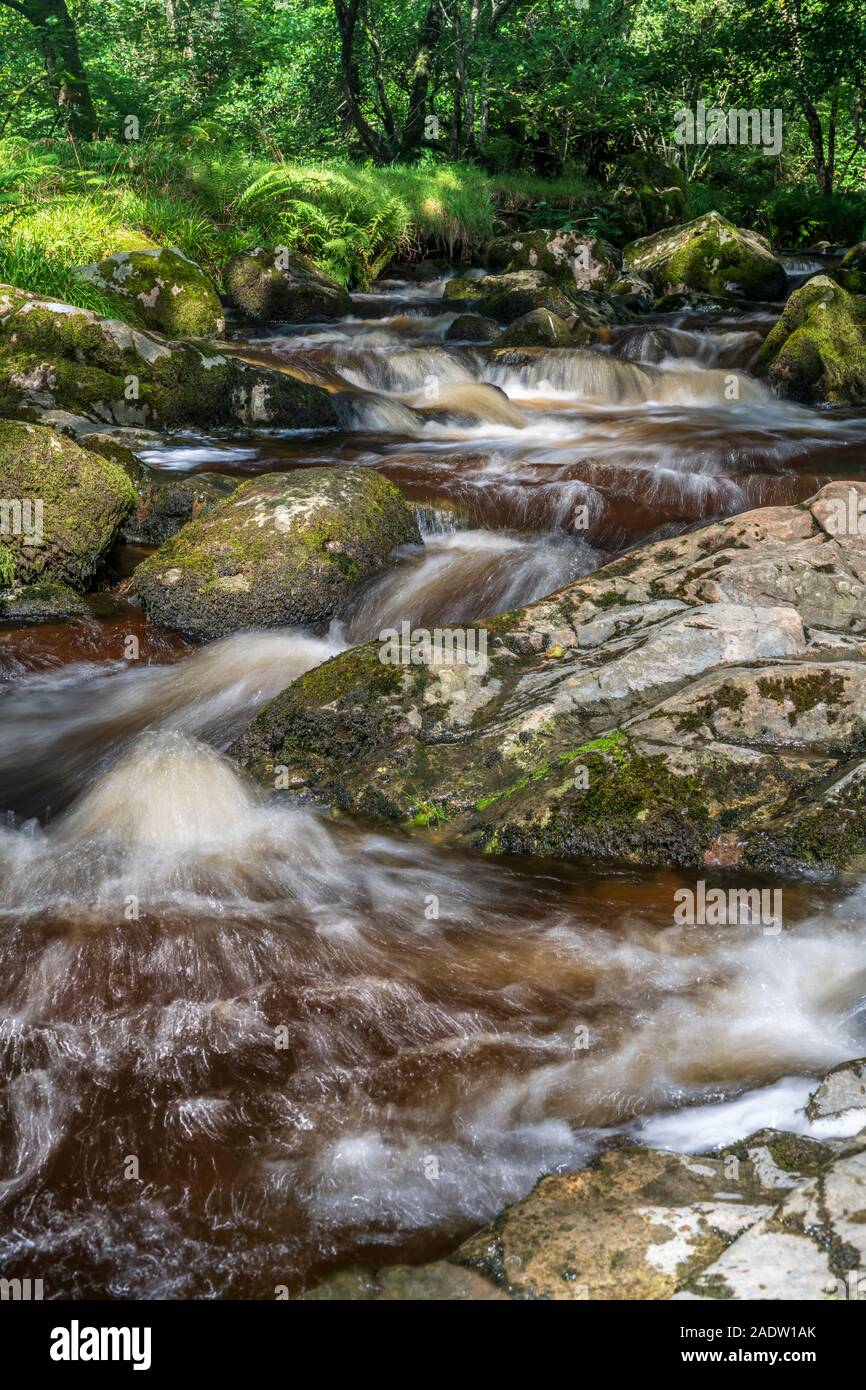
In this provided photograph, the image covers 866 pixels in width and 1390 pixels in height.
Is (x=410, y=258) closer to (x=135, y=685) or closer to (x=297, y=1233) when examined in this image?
(x=135, y=685)

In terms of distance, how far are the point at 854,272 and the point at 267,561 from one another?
14528mm

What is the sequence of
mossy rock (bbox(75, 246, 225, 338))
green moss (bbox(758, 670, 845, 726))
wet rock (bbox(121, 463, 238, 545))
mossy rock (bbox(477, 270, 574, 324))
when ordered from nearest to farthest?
green moss (bbox(758, 670, 845, 726)) → wet rock (bbox(121, 463, 238, 545)) → mossy rock (bbox(75, 246, 225, 338)) → mossy rock (bbox(477, 270, 574, 324))

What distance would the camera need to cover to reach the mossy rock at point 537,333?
14570 millimetres

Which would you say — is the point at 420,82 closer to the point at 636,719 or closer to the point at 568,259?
the point at 568,259


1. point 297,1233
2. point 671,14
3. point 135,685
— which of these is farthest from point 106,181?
point 671,14

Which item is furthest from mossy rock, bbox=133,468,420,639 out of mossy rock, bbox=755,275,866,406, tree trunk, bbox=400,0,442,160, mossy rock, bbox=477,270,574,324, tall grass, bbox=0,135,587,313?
tree trunk, bbox=400,0,442,160

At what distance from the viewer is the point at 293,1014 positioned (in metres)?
3.49

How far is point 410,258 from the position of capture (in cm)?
2120

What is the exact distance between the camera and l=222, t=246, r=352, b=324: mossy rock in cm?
1608

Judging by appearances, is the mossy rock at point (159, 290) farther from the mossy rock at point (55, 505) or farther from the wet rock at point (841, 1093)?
the wet rock at point (841, 1093)

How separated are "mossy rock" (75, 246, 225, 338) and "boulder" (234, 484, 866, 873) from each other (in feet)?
30.3

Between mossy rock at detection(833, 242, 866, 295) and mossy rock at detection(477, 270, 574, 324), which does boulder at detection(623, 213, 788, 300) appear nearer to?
mossy rock at detection(833, 242, 866, 295)

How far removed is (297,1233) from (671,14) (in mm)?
34188

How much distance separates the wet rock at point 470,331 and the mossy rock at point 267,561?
8842 millimetres
